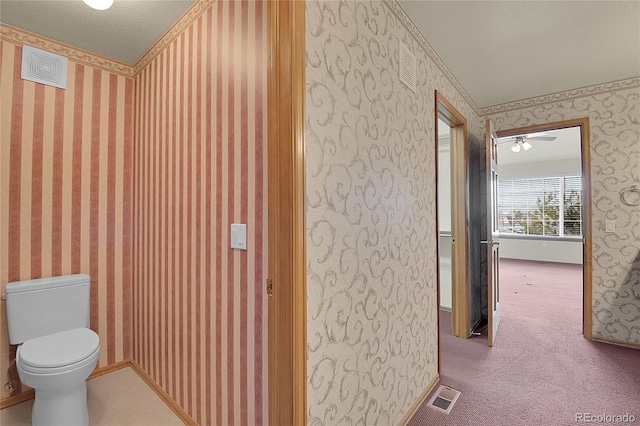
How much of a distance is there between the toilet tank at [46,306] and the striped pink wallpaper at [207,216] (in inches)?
14.0

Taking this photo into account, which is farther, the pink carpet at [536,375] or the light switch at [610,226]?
the light switch at [610,226]

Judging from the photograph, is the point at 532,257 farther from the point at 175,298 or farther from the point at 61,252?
the point at 61,252

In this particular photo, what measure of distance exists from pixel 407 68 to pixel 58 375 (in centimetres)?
253

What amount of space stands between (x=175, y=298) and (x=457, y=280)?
257 centimetres

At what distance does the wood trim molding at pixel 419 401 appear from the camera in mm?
1687

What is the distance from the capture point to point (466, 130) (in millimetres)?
2857

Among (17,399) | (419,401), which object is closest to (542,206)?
(419,401)

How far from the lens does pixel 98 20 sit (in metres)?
1.80

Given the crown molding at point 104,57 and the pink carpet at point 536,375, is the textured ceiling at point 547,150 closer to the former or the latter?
the pink carpet at point 536,375

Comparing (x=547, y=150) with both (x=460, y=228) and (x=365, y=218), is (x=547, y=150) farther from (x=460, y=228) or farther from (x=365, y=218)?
(x=365, y=218)

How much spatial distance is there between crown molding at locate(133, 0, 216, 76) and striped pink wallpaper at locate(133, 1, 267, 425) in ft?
0.15

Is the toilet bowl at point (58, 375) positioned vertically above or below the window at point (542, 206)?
below
